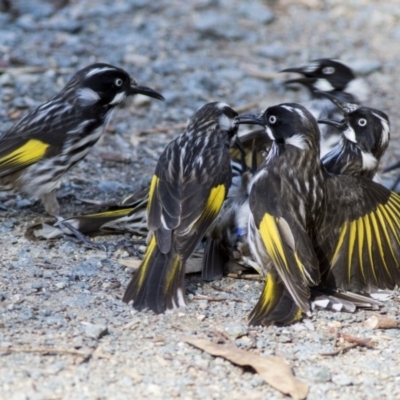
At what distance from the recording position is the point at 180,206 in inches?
257

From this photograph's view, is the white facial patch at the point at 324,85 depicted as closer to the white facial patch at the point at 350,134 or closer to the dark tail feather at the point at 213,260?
the white facial patch at the point at 350,134

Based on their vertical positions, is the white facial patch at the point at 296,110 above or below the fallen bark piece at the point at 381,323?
above

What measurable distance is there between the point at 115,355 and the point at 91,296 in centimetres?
85

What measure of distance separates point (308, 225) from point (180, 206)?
86 cm

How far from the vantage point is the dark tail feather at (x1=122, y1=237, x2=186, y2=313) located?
6.14 m

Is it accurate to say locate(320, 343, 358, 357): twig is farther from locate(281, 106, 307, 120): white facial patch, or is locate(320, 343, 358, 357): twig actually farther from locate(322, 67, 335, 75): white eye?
locate(322, 67, 335, 75): white eye

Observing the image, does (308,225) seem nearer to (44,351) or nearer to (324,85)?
(44,351)

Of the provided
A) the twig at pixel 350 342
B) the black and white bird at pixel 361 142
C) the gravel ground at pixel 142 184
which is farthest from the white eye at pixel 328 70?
the twig at pixel 350 342

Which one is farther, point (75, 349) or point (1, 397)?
point (75, 349)

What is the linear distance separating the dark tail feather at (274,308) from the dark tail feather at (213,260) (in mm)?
456

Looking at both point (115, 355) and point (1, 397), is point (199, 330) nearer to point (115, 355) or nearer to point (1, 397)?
point (115, 355)

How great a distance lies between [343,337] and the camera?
6.01m

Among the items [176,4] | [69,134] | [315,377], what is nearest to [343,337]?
[315,377]

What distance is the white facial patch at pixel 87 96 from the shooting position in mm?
7805
